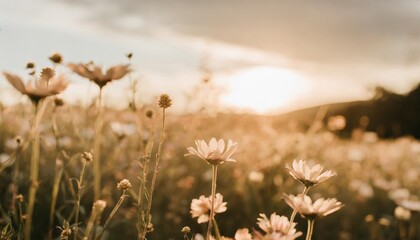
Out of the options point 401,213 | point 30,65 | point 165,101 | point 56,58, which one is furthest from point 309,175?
point 401,213

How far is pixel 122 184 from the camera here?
1.10 metres

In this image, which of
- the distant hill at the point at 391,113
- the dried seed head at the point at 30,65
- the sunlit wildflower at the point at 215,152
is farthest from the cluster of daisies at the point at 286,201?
the distant hill at the point at 391,113

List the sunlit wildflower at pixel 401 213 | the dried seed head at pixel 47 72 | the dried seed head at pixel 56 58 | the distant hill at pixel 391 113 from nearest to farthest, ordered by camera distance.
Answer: the dried seed head at pixel 47 72, the dried seed head at pixel 56 58, the sunlit wildflower at pixel 401 213, the distant hill at pixel 391 113

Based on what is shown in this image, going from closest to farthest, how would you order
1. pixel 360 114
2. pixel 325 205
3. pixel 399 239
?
pixel 325 205, pixel 399 239, pixel 360 114

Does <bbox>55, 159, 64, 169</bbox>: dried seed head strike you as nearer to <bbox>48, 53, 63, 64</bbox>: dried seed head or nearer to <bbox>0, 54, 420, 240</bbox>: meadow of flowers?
<bbox>0, 54, 420, 240</bbox>: meadow of flowers

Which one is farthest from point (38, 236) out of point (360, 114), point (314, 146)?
point (360, 114)

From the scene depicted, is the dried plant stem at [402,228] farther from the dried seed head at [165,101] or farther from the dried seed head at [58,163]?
the dried seed head at [165,101]

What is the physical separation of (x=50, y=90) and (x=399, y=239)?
2602 mm

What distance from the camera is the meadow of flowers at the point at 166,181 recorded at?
3.69 ft

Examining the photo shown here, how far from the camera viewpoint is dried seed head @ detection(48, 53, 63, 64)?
1.49 metres

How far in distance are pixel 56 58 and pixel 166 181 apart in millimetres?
1508

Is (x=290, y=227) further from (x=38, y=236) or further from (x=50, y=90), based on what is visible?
(x=38, y=236)

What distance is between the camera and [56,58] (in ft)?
4.93

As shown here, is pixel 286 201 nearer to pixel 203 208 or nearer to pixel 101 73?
pixel 203 208
